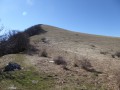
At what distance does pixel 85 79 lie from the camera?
1262 cm

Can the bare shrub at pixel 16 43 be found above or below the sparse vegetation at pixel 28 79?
above

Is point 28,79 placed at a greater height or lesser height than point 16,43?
lesser

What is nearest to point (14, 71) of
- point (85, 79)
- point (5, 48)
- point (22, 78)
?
point (22, 78)

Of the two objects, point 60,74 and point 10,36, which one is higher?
point 10,36

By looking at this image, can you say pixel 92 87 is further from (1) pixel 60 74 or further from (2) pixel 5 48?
(2) pixel 5 48

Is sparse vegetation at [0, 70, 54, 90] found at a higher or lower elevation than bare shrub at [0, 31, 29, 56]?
lower

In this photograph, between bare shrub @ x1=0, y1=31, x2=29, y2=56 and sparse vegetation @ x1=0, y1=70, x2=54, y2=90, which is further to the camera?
bare shrub @ x1=0, y1=31, x2=29, y2=56

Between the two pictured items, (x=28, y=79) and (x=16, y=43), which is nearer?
(x=28, y=79)

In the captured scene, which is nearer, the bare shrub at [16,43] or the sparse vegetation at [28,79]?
the sparse vegetation at [28,79]

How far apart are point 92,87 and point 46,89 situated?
2337 mm

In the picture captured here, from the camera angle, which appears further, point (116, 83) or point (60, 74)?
point (60, 74)

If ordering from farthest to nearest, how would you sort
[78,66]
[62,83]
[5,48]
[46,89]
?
1. [5,48]
2. [78,66]
3. [62,83]
4. [46,89]

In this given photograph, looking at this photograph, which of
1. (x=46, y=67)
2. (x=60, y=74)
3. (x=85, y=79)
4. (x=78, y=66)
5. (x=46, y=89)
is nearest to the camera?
(x=46, y=89)

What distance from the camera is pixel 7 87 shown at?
10.6 metres
